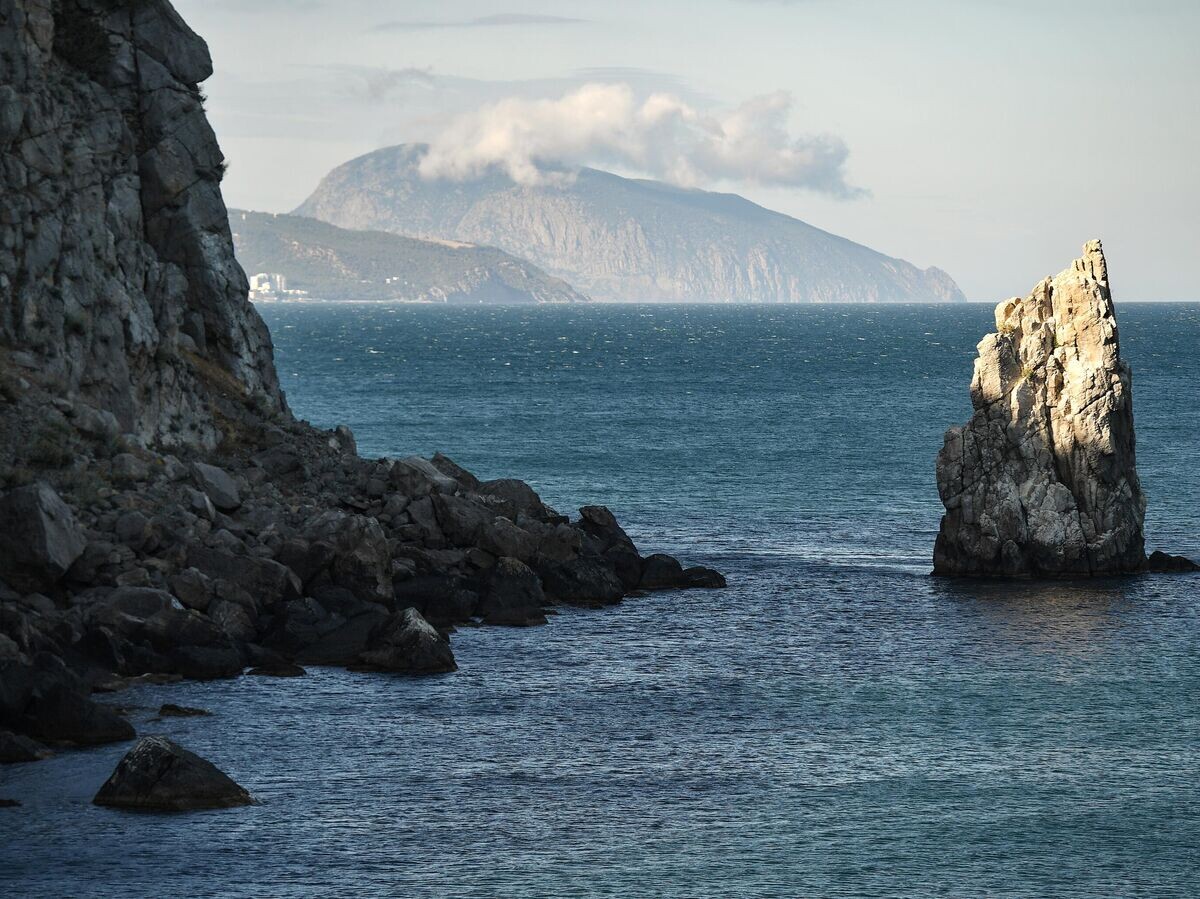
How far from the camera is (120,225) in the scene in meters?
68.1

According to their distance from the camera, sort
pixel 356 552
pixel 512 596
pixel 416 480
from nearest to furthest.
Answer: pixel 356 552
pixel 512 596
pixel 416 480

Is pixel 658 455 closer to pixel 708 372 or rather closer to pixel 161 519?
pixel 161 519

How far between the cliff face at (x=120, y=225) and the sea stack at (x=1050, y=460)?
104ft

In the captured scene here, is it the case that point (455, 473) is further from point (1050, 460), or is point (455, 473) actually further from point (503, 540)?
point (1050, 460)

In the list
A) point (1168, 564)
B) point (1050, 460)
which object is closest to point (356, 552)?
point (1050, 460)

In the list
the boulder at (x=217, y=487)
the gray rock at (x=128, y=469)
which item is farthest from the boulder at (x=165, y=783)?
the boulder at (x=217, y=487)

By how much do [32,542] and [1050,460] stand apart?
40.3 meters

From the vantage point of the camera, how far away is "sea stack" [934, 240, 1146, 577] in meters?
67.2

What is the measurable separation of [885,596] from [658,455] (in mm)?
46975

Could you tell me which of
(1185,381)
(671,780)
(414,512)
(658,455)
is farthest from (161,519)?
(1185,381)

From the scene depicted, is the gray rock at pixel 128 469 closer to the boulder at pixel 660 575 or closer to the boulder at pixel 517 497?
the boulder at pixel 517 497

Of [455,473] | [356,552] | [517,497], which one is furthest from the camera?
[455,473]

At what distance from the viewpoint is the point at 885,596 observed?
212 ft

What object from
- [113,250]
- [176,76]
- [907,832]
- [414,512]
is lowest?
[907,832]
